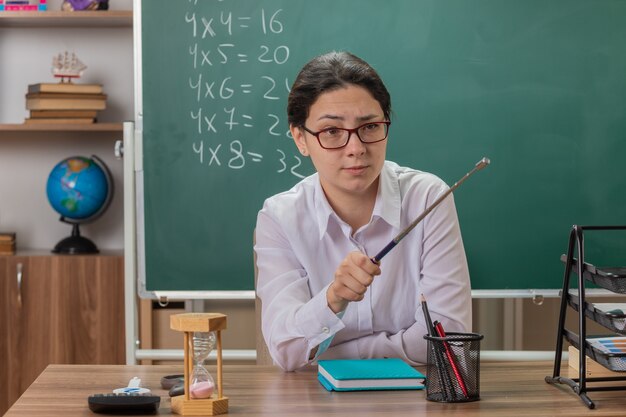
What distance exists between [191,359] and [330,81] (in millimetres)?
835

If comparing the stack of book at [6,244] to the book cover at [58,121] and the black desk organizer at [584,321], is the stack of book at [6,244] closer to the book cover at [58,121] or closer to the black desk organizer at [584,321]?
the book cover at [58,121]

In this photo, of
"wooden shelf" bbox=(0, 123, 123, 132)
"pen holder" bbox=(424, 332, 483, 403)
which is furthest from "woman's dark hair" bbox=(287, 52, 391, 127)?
"wooden shelf" bbox=(0, 123, 123, 132)

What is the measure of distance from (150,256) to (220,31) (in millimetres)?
795

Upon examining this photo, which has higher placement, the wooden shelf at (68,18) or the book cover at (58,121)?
the wooden shelf at (68,18)

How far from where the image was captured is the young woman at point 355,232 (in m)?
1.91

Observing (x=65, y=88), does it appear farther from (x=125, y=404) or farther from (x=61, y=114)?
(x=125, y=404)

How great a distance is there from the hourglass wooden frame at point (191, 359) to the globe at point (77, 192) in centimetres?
217

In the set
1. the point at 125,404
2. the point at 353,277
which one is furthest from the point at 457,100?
the point at 125,404

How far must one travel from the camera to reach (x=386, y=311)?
2.06m

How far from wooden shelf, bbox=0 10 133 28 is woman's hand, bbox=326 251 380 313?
2073mm

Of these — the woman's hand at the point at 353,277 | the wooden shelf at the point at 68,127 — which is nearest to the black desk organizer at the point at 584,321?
the woman's hand at the point at 353,277

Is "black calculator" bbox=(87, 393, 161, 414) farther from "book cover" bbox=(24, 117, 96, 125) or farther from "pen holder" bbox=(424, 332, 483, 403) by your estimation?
"book cover" bbox=(24, 117, 96, 125)

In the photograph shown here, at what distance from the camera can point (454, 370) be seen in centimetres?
143

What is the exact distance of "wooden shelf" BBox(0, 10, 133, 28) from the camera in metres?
3.38
